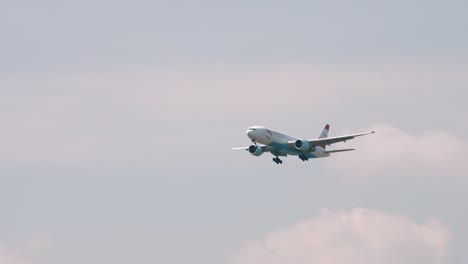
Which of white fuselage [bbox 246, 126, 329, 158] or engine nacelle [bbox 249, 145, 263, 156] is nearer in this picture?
white fuselage [bbox 246, 126, 329, 158]

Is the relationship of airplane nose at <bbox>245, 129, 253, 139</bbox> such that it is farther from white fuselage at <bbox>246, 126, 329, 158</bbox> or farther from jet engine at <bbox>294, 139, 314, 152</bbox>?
jet engine at <bbox>294, 139, 314, 152</bbox>

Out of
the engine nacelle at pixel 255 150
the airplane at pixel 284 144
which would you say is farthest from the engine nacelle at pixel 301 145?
the engine nacelle at pixel 255 150

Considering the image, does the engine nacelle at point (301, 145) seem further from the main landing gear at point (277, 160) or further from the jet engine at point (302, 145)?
the main landing gear at point (277, 160)

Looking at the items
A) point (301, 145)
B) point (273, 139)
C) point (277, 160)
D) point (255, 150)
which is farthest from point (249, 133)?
point (277, 160)

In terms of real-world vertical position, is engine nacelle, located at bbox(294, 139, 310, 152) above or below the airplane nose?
below

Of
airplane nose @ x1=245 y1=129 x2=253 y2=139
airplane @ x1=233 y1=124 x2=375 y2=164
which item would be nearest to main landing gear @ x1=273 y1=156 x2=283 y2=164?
airplane @ x1=233 y1=124 x2=375 y2=164

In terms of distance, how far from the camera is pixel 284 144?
120 meters

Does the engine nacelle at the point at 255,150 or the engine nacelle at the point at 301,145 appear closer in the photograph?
the engine nacelle at the point at 301,145

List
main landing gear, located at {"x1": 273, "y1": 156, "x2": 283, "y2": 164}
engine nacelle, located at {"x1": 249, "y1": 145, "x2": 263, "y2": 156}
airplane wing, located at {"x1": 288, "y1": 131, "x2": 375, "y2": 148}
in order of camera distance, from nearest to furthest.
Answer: airplane wing, located at {"x1": 288, "y1": 131, "x2": 375, "y2": 148} < main landing gear, located at {"x1": 273, "y1": 156, "x2": 283, "y2": 164} < engine nacelle, located at {"x1": 249, "y1": 145, "x2": 263, "y2": 156}

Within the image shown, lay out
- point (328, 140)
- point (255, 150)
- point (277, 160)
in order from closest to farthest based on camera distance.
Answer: point (328, 140), point (277, 160), point (255, 150)

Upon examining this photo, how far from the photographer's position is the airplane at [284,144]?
389 feet

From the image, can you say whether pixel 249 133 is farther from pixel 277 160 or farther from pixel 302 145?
pixel 277 160

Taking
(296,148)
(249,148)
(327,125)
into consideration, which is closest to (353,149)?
(296,148)

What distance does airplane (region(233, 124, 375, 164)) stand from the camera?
119 meters
